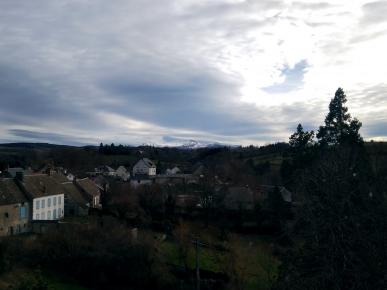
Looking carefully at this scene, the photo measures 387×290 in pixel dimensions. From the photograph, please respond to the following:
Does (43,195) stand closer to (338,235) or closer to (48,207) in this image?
(48,207)

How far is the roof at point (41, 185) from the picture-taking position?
3617cm

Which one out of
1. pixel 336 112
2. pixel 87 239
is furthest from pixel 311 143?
pixel 87 239

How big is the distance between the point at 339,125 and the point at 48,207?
25.0 metres

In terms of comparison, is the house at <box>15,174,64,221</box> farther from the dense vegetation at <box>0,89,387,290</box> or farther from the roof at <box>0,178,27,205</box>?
the dense vegetation at <box>0,89,387,290</box>

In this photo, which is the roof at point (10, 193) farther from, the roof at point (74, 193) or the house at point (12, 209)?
the roof at point (74, 193)

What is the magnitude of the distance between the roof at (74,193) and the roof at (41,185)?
2.06 m

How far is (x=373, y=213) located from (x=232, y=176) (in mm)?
53315

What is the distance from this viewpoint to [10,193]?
109 feet

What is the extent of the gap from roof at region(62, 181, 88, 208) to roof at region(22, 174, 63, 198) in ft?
6.76

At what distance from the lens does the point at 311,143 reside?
33500mm

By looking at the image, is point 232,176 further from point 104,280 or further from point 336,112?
point 104,280

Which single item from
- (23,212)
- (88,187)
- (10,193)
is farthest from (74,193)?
(10,193)

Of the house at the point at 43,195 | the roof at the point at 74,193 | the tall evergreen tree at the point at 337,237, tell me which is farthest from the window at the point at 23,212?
the tall evergreen tree at the point at 337,237

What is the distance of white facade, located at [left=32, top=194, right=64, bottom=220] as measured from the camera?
117ft
